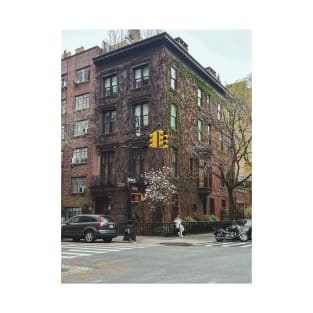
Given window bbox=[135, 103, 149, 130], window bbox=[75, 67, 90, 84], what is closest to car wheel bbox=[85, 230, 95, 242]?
window bbox=[135, 103, 149, 130]

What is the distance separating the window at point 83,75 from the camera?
21.2m

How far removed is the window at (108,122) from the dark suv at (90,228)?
7.60 metres

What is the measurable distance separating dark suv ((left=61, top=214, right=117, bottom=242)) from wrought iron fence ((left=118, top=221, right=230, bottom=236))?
3.66 m

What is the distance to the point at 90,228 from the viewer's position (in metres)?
16.0

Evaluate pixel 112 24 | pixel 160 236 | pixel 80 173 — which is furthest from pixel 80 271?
pixel 80 173

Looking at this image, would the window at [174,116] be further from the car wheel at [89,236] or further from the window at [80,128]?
the car wheel at [89,236]

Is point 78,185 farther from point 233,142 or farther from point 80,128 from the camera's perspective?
point 233,142

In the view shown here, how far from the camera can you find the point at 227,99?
59.6ft

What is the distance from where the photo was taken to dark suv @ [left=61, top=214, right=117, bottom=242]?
15.9 metres

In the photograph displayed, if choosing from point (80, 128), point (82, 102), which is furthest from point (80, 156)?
point (82, 102)

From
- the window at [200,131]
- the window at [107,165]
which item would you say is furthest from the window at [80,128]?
Answer: the window at [200,131]

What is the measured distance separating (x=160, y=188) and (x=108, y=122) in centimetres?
574
